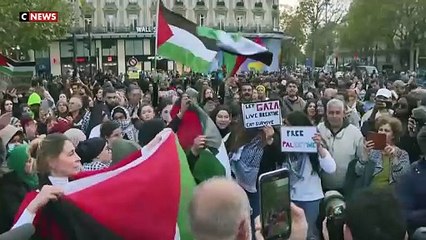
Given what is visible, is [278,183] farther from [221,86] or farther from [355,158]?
[221,86]

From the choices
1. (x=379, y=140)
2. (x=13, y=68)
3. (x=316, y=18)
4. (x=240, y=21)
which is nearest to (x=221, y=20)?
(x=240, y=21)

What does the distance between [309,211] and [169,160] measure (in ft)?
9.83

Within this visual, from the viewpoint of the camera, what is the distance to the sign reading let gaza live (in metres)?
7.73

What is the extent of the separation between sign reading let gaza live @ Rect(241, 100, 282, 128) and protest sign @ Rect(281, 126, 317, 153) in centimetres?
53

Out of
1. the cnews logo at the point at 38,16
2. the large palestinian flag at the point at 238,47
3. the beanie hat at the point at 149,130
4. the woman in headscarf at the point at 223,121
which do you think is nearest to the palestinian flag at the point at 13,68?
the cnews logo at the point at 38,16

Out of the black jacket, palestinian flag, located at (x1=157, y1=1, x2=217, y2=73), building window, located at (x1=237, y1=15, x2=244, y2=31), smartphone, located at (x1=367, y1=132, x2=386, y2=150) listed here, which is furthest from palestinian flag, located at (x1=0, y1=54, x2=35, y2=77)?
building window, located at (x1=237, y1=15, x2=244, y2=31)

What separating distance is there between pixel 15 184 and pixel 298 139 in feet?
9.72

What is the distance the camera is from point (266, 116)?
7.84m

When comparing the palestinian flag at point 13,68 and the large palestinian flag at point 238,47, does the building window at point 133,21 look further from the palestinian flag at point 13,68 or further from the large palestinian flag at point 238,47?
the large palestinian flag at point 238,47

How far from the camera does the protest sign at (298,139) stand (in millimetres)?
7159

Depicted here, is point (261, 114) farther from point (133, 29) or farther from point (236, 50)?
point (133, 29)

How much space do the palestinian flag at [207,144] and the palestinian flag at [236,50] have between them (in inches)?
302

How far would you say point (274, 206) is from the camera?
3.58 meters

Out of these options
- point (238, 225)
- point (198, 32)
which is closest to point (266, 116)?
point (238, 225)
